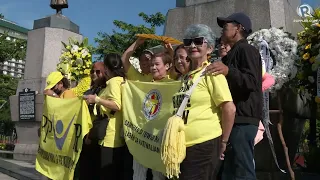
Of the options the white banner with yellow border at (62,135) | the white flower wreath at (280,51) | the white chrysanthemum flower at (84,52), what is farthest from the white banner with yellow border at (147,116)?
the white chrysanthemum flower at (84,52)

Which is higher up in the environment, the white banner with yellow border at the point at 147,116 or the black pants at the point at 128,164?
the white banner with yellow border at the point at 147,116

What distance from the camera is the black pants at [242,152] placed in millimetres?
3203

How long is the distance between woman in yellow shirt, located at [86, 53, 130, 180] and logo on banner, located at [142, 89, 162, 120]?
0.45 meters

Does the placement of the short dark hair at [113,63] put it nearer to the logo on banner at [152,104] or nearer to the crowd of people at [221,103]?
the logo on banner at [152,104]

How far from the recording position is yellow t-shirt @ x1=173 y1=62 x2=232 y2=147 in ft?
10.0

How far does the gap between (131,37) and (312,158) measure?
870 inches

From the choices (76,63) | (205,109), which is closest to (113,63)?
(205,109)

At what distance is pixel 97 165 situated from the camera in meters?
4.66

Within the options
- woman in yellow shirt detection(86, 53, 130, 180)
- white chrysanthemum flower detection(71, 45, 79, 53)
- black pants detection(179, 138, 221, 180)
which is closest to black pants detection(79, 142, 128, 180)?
woman in yellow shirt detection(86, 53, 130, 180)

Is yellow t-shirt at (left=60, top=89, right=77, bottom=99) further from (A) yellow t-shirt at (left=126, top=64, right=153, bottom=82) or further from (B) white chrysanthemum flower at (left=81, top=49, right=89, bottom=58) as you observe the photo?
(B) white chrysanthemum flower at (left=81, top=49, right=89, bottom=58)

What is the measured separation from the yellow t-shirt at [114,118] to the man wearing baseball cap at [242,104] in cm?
134

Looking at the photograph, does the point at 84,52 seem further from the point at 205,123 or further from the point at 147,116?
the point at 205,123

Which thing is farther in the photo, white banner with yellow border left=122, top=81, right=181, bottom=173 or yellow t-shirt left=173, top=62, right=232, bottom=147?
white banner with yellow border left=122, top=81, right=181, bottom=173

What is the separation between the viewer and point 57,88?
218 inches
